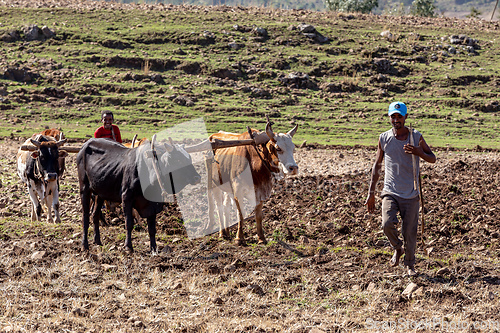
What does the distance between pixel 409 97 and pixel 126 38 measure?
50.3ft

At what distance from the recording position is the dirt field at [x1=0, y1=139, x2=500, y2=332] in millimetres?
5520

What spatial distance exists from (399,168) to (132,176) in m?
3.40

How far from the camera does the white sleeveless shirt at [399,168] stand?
6449mm

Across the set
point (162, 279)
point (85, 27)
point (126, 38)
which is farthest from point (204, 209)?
point (85, 27)

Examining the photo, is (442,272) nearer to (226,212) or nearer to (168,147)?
(168,147)

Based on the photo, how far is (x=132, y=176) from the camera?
24.3 ft

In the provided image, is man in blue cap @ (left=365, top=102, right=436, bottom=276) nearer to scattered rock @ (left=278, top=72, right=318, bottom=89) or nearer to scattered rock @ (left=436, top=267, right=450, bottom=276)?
scattered rock @ (left=436, top=267, right=450, bottom=276)

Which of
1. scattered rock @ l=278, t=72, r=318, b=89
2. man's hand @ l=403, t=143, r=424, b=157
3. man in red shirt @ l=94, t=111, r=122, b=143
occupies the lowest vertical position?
scattered rock @ l=278, t=72, r=318, b=89

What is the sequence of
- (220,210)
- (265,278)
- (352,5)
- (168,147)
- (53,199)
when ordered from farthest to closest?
(352,5), (53,199), (220,210), (168,147), (265,278)

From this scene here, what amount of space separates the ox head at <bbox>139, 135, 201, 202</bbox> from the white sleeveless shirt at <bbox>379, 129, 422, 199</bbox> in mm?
2462

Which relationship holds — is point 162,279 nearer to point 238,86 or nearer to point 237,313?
A: point 237,313

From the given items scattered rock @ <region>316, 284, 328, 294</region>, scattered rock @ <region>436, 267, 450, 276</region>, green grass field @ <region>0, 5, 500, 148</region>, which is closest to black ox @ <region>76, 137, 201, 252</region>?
scattered rock @ <region>316, 284, 328, 294</region>

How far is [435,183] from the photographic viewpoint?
41.3 ft

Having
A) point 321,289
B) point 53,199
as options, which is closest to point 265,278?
point 321,289
